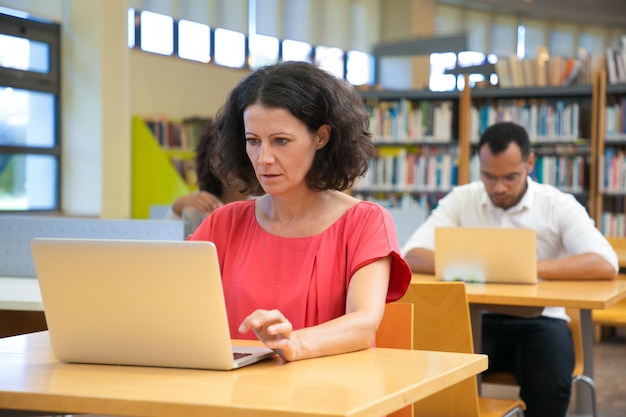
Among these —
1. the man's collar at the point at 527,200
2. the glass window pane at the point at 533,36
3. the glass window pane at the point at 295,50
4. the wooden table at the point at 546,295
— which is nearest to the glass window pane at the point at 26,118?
the glass window pane at the point at 295,50

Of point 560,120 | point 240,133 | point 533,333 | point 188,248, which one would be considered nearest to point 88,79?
point 560,120

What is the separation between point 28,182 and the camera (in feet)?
24.4

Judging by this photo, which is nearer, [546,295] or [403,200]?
[546,295]

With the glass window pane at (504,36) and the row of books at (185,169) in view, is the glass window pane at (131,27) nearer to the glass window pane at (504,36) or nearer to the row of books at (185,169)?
the row of books at (185,169)

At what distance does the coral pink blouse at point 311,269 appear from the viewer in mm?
1854

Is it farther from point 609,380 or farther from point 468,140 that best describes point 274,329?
point 468,140

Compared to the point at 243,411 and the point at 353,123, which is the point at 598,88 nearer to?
the point at 353,123

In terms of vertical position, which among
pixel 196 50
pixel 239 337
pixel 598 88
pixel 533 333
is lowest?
pixel 533 333

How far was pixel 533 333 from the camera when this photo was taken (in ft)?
10.4

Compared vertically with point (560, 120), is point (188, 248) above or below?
below

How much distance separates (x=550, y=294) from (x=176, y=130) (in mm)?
5988

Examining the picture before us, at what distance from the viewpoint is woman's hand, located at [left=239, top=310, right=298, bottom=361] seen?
1.43m

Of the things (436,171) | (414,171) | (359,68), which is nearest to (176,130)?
(414,171)

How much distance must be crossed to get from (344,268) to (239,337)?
248mm
